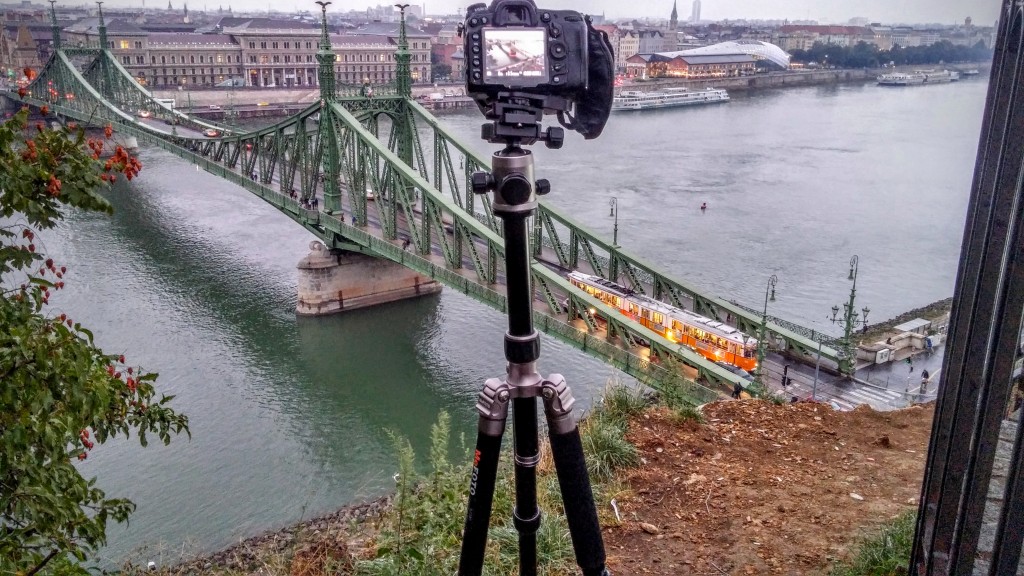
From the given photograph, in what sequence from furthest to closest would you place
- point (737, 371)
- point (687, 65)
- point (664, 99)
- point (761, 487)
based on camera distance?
point (687, 65), point (664, 99), point (737, 371), point (761, 487)

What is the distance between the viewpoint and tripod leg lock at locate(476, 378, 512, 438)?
2.57 meters

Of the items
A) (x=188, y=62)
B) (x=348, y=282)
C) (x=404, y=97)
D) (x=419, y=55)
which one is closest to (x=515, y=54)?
(x=348, y=282)

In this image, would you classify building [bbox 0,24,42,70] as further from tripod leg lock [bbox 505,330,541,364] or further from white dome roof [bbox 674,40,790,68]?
tripod leg lock [bbox 505,330,541,364]

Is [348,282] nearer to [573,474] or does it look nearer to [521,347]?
[573,474]

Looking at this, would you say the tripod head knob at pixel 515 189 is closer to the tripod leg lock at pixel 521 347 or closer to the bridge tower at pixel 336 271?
the tripod leg lock at pixel 521 347

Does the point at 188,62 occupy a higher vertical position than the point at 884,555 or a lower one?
higher

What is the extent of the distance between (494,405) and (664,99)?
73.4 m

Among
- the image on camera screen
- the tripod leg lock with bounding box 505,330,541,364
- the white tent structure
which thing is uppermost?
the white tent structure

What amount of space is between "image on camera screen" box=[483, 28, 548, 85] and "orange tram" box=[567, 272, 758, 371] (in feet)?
48.1

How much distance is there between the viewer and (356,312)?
23031 millimetres

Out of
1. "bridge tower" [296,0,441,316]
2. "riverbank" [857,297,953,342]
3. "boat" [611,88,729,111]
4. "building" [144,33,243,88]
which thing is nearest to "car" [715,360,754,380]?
"riverbank" [857,297,953,342]

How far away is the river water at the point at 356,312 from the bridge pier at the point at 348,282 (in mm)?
478

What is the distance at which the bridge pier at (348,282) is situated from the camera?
2241 centimetres

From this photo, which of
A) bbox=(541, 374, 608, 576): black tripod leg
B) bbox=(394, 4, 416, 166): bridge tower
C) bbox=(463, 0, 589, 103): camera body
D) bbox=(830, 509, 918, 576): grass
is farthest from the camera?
bbox=(394, 4, 416, 166): bridge tower
